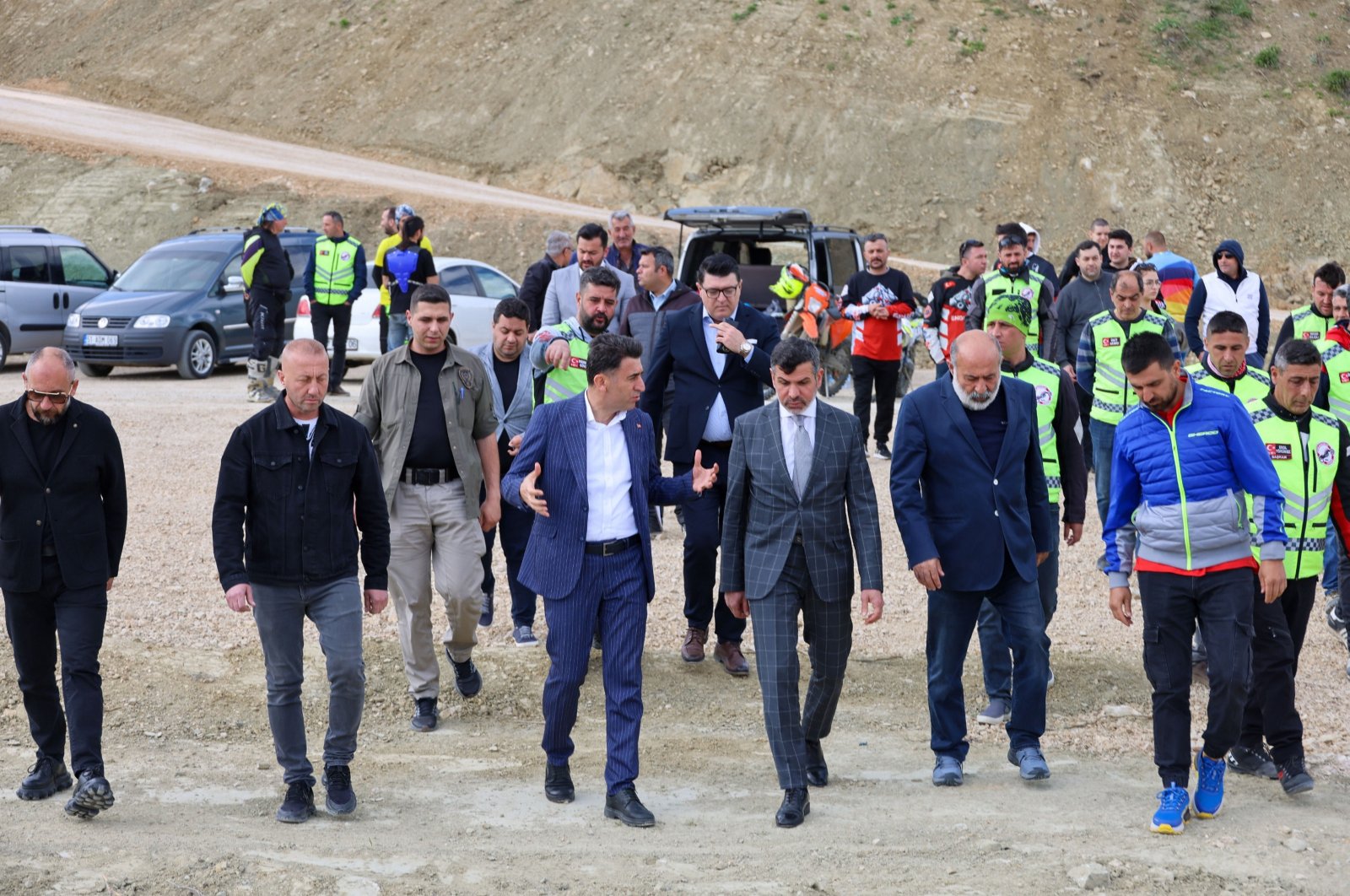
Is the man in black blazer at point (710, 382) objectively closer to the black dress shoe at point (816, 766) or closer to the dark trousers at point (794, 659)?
the black dress shoe at point (816, 766)

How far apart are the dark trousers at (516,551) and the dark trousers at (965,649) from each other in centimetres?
257

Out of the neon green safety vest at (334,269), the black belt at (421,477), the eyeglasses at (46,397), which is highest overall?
the neon green safety vest at (334,269)

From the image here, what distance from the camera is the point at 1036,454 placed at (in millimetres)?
6695

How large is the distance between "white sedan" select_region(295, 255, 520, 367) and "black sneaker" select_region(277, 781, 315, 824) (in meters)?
13.6

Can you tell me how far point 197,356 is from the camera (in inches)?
784

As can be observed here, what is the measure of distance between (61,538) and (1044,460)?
445cm

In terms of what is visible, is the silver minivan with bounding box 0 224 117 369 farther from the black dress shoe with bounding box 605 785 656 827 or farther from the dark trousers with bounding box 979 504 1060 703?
the black dress shoe with bounding box 605 785 656 827

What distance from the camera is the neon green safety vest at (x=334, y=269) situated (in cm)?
1667

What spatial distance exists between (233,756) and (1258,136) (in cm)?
3592

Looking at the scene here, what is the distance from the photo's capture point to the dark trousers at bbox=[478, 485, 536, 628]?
8.48 m

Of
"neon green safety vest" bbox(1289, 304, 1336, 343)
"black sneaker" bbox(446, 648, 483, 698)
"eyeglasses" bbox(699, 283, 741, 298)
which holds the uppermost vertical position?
"eyeglasses" bbox(699, 283, 741, 298)

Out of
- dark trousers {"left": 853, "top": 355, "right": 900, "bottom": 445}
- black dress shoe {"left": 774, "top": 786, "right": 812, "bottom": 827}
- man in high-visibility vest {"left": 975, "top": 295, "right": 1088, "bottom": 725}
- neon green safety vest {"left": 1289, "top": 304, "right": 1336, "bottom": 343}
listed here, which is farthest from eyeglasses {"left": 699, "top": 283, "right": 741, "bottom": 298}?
dark trousers {"left": 853, "top": 355, "right": 900, "bottom": 445}

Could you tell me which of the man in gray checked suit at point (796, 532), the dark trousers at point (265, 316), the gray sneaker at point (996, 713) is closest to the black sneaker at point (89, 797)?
the man in gray checked suit at point (796, 532)

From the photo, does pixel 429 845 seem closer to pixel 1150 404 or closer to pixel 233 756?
pixel 233 756
